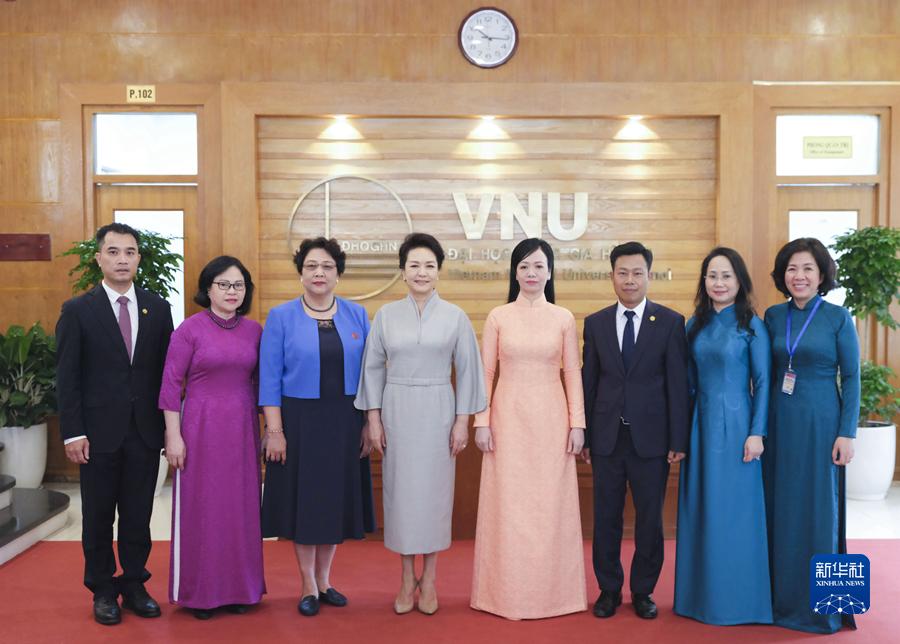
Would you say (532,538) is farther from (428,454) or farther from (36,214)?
(36,214)

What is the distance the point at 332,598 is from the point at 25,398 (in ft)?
10.6

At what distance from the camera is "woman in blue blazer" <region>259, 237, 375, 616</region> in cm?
271

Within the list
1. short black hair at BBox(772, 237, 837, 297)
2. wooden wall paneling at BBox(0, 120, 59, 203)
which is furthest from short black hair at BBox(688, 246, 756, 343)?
wooden wall paneling at BBox(0, 120, 59, 203)

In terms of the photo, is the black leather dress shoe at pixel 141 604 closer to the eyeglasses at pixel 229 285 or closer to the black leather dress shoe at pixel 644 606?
the eyeglasses at pixel 229 285

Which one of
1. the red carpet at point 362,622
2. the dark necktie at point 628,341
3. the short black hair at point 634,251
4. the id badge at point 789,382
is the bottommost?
the red carpet at point 362,622

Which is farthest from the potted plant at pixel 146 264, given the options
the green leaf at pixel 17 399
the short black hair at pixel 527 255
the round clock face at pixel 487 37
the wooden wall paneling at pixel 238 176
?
the short black hair at pixel 527 255

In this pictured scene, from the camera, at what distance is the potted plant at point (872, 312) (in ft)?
15.0

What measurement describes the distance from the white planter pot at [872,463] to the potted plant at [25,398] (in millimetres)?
6213

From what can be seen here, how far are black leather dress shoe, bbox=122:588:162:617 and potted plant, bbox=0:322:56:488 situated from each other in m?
2.59

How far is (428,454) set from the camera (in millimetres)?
2701

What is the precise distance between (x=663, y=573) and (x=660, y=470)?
897 mm

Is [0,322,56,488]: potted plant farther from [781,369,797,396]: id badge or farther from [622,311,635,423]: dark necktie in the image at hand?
[781,369,797,396]: id badge

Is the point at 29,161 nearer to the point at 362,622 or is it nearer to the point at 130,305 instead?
the point at 130,305

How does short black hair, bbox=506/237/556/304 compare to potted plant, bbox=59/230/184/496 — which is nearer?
short black hair, bbox=506/237/556/304
